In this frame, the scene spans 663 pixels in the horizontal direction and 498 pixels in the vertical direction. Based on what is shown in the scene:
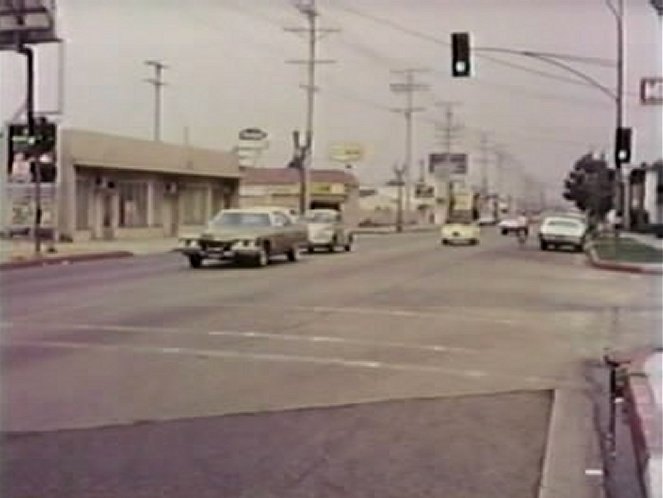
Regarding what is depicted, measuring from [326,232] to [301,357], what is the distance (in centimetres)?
3107

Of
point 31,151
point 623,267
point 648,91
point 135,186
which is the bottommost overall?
point 623,267

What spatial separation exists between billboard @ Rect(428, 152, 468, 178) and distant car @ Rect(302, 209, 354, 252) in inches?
4161

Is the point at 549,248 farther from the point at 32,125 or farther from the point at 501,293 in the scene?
the point at 501,293

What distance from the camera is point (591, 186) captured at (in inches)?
3497

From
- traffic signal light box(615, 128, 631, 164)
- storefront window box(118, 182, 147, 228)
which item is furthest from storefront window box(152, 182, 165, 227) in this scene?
traffic signal light box(615, 128, 631, 164)

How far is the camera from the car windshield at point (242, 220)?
33219 millimetres

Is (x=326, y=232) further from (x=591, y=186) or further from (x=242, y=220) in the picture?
(x=591, y=186)

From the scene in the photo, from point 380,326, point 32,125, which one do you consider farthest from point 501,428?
point 32,125

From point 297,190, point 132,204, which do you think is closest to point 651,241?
point 132,204

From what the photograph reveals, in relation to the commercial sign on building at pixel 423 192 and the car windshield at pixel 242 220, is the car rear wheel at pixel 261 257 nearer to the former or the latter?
the car windshield at pixel 242 220

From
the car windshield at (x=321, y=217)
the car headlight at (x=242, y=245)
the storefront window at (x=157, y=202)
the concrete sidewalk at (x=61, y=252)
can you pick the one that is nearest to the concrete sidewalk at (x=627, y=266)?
the car windshield at (x=321, y=217)

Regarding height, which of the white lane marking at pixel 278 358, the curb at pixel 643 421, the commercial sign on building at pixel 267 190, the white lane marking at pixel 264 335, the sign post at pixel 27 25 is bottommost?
the white lane marking at pixel 264 335

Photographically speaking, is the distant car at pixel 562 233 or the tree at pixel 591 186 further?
the tree at pixel 591 186

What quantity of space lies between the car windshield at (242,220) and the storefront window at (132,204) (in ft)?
79.4
